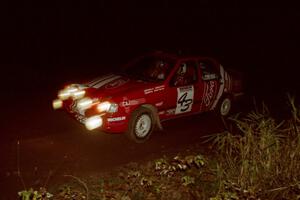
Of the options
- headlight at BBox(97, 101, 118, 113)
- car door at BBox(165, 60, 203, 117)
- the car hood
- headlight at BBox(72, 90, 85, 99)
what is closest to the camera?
headlight at BBox(97, 101, 118, 113)

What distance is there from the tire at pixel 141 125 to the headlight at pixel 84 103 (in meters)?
0.83

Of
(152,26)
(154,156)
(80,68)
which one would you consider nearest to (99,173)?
(154,156)

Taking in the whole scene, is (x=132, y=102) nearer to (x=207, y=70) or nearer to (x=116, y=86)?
(x=116, y=86)

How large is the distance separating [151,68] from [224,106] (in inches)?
88.8

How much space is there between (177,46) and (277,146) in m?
13.9

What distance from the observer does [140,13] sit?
20.6 meters

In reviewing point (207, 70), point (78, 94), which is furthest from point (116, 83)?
point (207, 70)

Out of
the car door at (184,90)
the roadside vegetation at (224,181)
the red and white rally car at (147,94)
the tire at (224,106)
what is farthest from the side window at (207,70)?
the roadside vegetation at (224,181)

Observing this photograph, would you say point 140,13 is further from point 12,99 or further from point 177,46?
point 12,99

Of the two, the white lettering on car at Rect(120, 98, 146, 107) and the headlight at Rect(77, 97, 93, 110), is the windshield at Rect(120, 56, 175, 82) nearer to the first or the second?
the white lettering on car at Rect(120, 98, 146, 107)

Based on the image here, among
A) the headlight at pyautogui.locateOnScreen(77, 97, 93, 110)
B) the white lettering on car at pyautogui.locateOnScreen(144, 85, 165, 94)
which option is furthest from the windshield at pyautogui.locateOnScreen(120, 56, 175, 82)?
the headlight at pyautogui.locateOnScreen(77, 97, 93, 110)

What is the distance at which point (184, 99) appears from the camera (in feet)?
26.4

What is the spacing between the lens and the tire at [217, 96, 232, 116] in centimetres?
919

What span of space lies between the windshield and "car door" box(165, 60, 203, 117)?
0.78ft
